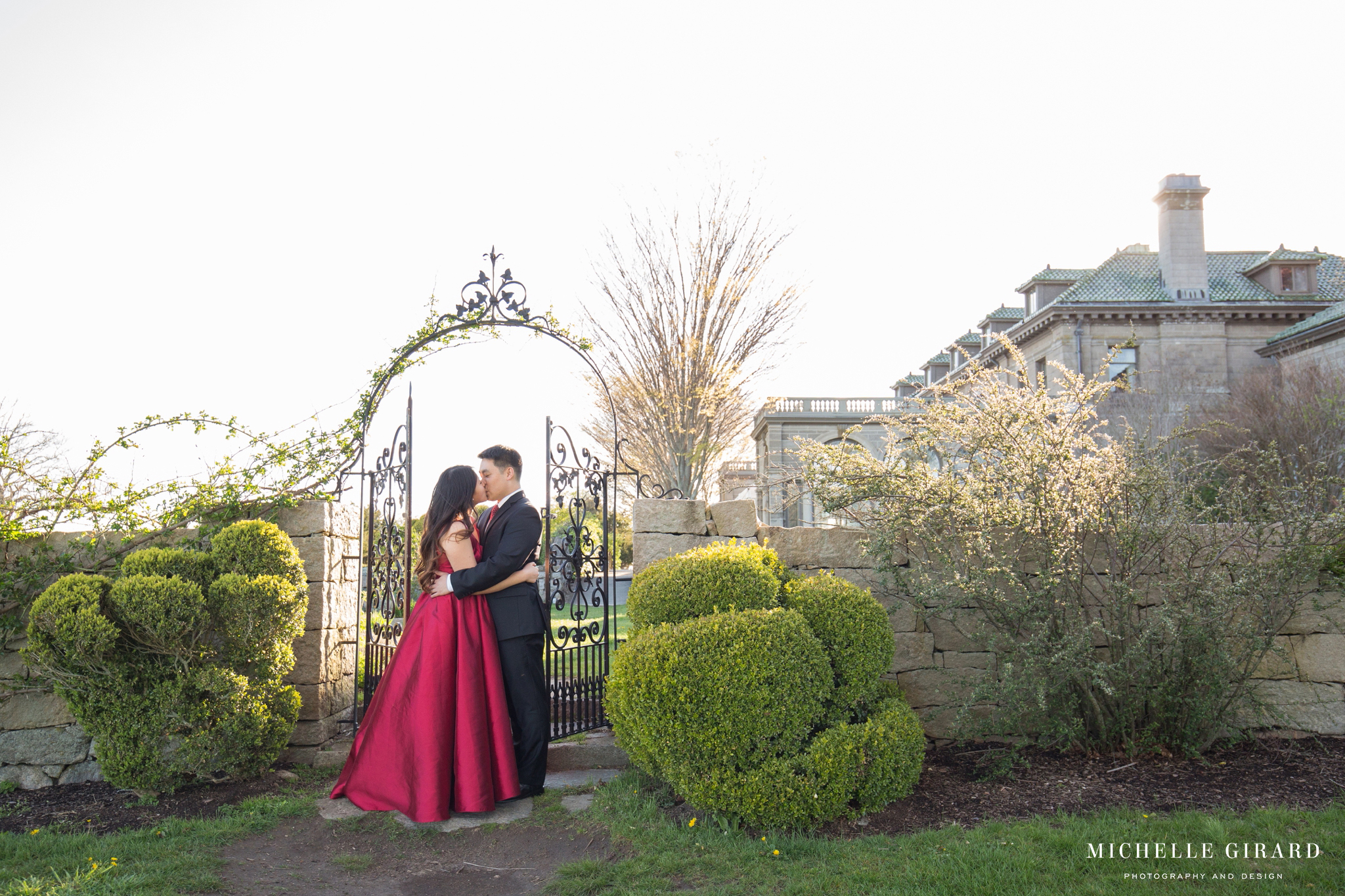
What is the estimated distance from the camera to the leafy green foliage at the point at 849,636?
Result: 151 inches

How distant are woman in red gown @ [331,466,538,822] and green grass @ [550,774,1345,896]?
850mm

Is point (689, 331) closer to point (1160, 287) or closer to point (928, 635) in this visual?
point (928, 635)

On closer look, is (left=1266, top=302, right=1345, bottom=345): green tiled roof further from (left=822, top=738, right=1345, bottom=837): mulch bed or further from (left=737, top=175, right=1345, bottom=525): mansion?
(left=822, top=738, right=1345, bottom=837): mulch bed

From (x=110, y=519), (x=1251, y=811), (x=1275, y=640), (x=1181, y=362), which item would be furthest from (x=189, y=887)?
(x=1181, y=362)

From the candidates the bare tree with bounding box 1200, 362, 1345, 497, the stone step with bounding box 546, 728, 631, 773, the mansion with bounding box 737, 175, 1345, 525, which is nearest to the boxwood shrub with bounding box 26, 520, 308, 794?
the stone step with bounding box 546, 728, 631, 773

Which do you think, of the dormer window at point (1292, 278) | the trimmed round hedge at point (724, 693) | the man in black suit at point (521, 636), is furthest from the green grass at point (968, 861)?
the dormer window at point (1292, 278)

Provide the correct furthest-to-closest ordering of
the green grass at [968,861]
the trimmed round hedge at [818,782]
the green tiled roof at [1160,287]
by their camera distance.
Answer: the green tiled roof at [1160,287], the trimmed round hedge at [818,782], the green grass at [968,861]

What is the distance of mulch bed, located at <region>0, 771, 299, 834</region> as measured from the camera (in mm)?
3889

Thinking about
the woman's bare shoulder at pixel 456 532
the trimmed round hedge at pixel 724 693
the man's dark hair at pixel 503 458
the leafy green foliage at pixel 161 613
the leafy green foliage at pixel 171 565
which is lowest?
the trimmed round hedge at pixel 724 693

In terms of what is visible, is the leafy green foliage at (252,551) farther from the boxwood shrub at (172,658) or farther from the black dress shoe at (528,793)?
the black dress shoe at (528,793)

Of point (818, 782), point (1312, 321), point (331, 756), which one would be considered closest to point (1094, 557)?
point (818, 782)

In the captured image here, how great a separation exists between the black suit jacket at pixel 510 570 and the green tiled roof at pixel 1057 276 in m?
22.8

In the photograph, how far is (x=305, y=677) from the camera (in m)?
4.96

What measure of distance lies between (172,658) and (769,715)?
3.30 meters
